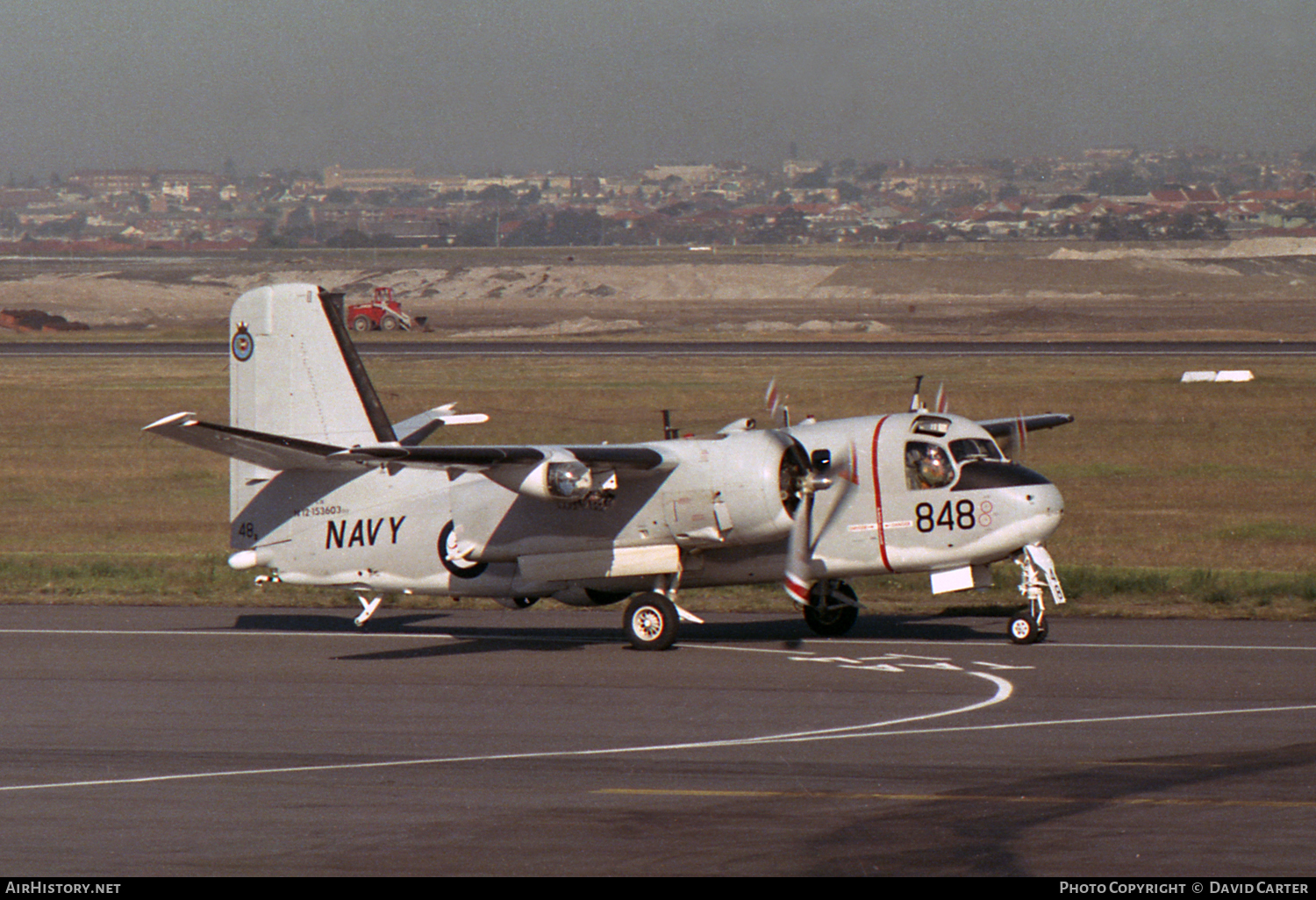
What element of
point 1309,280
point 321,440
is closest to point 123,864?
point 321,440

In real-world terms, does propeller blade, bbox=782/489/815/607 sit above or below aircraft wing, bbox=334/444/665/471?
below

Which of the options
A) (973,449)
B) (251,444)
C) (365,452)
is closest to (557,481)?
(365,452)

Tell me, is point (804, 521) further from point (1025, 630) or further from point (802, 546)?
point (1025, 630)

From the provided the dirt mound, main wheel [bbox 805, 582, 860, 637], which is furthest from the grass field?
the dirt mound

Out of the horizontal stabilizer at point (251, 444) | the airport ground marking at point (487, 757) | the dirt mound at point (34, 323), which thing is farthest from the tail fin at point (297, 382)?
the dirt mound at point (34, 323)

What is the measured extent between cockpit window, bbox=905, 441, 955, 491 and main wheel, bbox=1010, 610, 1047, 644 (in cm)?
219

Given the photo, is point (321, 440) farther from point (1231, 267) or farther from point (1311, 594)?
point (1231, 267)

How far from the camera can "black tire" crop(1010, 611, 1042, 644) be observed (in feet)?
71.9

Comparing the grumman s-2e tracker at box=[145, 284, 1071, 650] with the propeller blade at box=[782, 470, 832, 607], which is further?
the propeller blade at box=[782, 470, 832, 607]

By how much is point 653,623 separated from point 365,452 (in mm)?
4947

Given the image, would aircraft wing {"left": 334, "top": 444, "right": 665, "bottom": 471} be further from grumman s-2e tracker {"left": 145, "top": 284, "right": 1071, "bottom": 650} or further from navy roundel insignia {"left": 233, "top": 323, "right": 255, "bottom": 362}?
navy roundel insignia {"left": 233, "top": 323, "right": 255, "bottom": 362}

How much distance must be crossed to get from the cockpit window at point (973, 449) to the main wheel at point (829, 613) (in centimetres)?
283

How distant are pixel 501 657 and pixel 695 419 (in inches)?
1356

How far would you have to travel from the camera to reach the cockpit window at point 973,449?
22.3 metres
